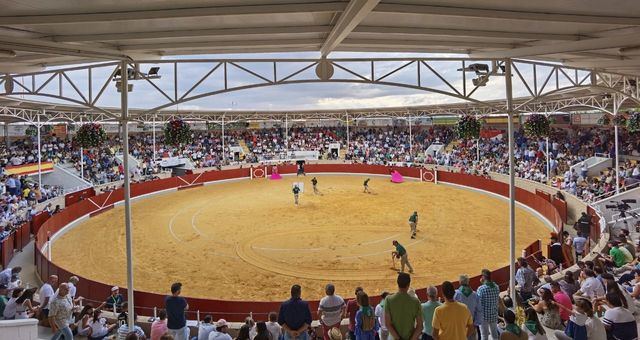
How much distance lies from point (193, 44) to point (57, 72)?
12.7 feet

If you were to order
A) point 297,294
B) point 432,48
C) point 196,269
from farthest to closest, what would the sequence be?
point 196,269 < point 432,48 < point 297,294

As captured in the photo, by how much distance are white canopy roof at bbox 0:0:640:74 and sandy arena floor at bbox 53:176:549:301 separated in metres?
7.29

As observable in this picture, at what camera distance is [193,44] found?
8.88 metres

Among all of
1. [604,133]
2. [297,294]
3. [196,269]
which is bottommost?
[196,269]

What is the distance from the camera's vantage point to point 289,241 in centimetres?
1794

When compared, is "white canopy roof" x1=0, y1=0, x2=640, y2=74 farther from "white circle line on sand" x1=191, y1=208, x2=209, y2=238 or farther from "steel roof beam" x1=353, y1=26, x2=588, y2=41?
"white circle line on sand" x1=191, y1=208, x2=209, y2=238

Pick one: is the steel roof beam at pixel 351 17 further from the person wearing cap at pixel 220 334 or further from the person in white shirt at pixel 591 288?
the person in white shirt at pixel 591 288

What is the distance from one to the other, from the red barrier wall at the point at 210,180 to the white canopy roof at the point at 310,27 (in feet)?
19.1

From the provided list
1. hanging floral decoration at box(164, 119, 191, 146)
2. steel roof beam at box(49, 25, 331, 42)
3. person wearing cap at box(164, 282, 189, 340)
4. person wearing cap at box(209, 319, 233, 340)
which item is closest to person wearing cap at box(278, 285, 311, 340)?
person wearing cap at box(209, 319, 233, 340)

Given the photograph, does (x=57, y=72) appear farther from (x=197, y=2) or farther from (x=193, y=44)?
(x=197, y=2)

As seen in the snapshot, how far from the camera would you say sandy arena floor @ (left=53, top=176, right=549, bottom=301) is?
44.5ft

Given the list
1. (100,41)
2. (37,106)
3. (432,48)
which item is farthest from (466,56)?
(37,106)

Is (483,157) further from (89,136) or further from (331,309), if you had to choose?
(331,309)

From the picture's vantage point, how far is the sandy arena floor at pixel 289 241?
13.6 metres
